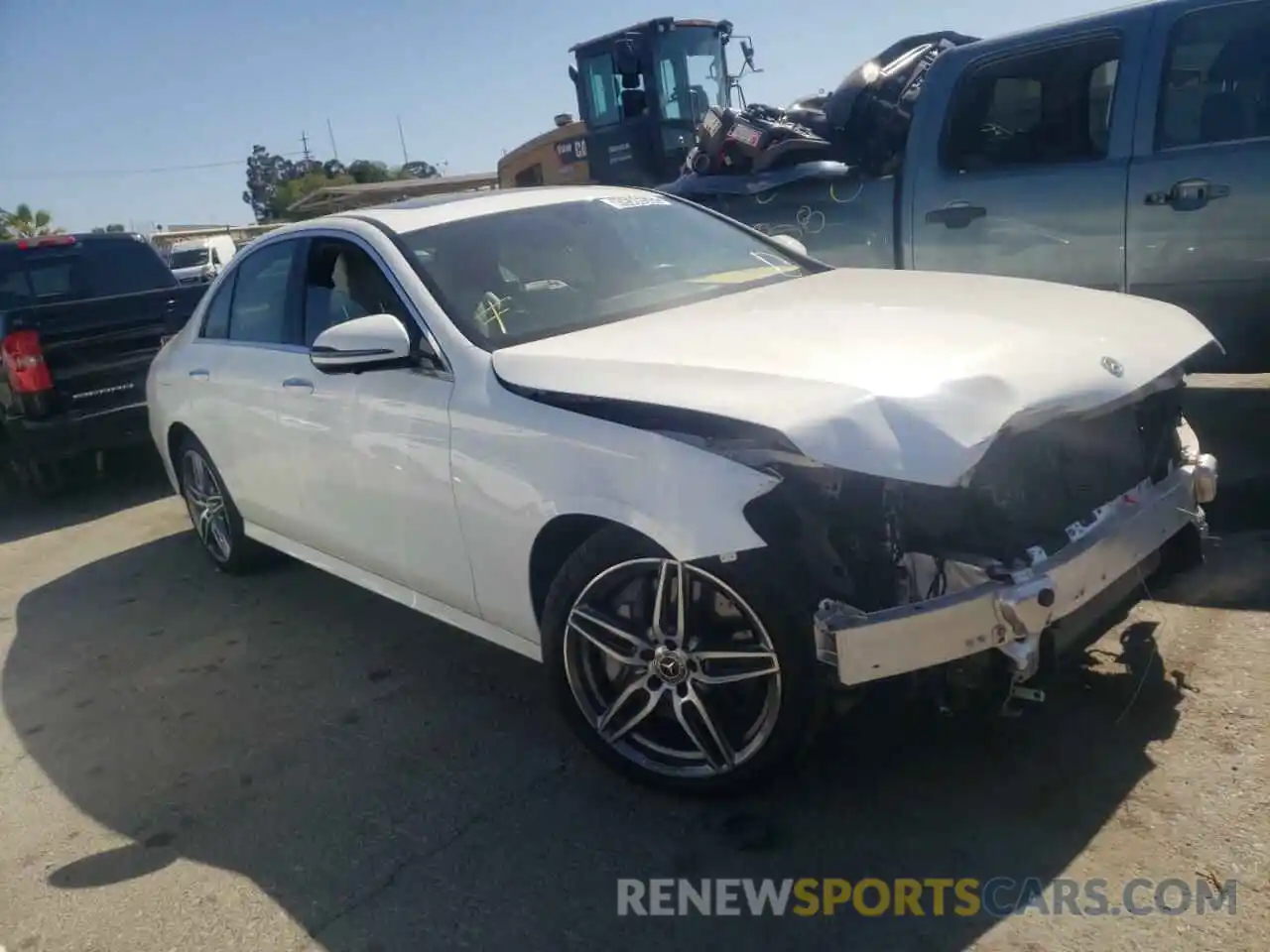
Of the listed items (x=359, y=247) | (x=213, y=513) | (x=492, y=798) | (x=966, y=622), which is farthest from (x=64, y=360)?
(x=966, y=622)

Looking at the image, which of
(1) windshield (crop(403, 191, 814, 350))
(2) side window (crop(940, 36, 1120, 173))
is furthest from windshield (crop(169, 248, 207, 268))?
(1) windshield (crop(403, 191, 814, 350))

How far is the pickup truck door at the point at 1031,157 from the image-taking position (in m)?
4.96

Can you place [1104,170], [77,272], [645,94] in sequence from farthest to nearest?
1. [645,94]
2. [77,272]
3. [1104,170]

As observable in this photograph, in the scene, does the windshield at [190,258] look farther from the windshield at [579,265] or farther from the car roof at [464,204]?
the windshield at [579,265]

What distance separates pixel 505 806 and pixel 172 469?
3499mm

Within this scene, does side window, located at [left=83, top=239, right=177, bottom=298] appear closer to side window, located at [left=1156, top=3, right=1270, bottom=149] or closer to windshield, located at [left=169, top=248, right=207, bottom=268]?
side window, located at [left=1156, top=3, right=1270, bottom=149]

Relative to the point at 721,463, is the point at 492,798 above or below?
below

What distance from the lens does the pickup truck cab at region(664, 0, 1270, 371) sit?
15.3 feet

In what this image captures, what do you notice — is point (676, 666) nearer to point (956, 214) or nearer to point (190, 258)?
point (956, 214)

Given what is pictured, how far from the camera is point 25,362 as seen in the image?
7.06 meters

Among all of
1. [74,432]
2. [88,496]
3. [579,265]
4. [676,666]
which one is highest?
[579,265]

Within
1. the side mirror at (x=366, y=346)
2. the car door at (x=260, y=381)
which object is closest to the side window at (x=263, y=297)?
the car door at (x=260, y=381)

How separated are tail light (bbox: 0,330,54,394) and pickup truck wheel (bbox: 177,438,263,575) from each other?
2.06m

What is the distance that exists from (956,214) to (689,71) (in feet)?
29.2
